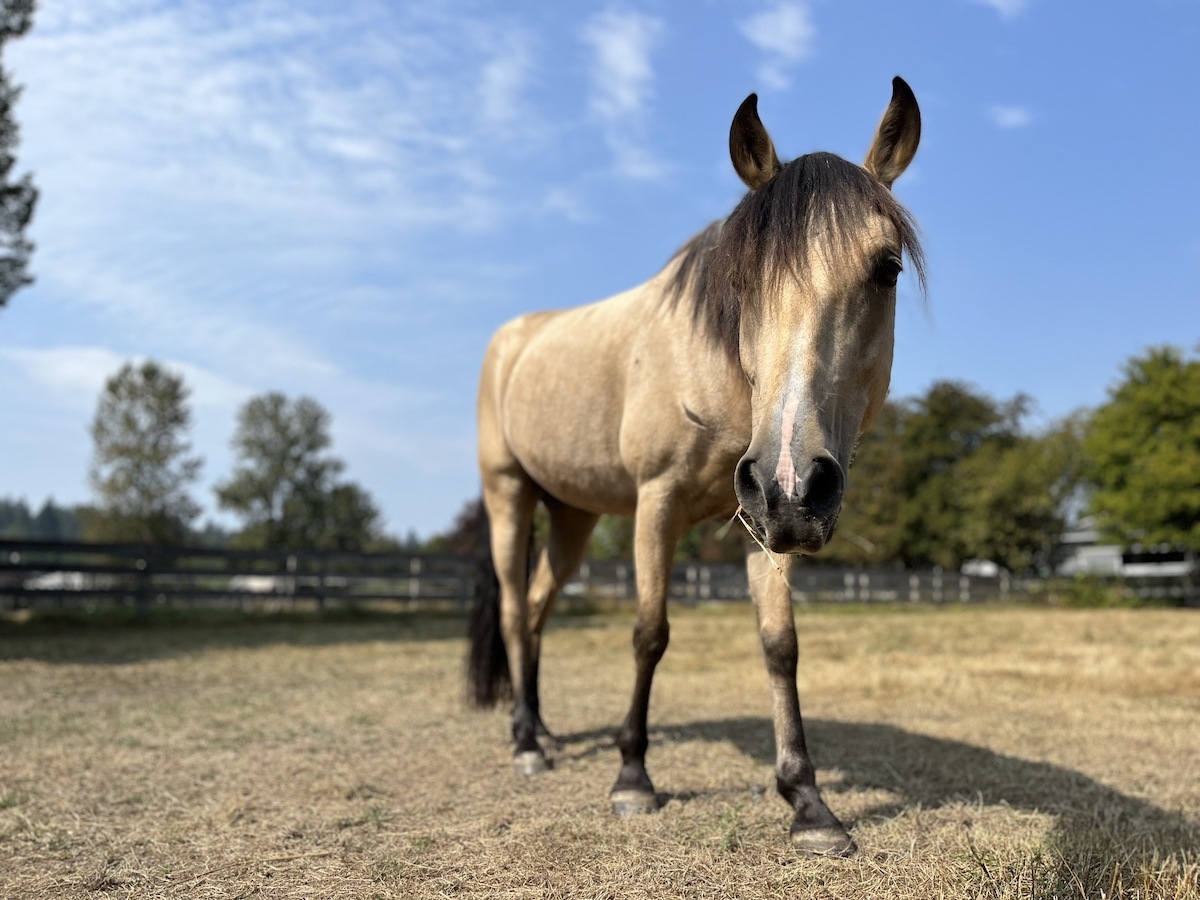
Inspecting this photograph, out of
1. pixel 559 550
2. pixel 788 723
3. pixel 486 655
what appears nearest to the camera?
pixel 788 723

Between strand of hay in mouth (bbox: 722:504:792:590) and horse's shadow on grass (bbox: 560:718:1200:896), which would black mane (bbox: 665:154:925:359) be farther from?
horse's shadow on grass (bbox: 560:718:1200:896)

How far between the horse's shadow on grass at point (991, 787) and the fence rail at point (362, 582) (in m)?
2.20

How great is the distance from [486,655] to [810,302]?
13.3 feet

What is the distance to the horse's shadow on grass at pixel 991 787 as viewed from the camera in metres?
2.43

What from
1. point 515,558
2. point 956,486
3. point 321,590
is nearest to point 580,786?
point 515,558

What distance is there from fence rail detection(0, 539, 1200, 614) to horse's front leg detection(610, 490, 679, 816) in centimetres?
264

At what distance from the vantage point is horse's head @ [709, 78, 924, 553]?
80.3 inches

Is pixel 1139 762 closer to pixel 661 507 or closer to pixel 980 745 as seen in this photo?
pixel 980 745

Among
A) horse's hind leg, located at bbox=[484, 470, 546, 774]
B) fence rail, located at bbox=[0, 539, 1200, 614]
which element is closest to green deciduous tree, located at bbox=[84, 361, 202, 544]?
fence rail, located at bbox=[0, 539, 1200, 614]

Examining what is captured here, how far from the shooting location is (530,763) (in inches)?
159

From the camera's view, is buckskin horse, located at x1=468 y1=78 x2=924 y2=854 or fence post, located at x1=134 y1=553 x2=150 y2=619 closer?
buckskin horse, located at x1=468 y1=78 x2=924 y2=854

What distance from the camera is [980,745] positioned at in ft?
15.3

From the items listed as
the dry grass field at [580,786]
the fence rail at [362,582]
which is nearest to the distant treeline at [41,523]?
the fence rail at [362,582]

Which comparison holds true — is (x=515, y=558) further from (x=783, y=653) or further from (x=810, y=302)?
(x=810, y=302)
